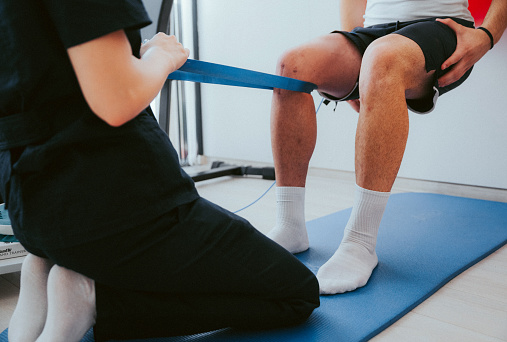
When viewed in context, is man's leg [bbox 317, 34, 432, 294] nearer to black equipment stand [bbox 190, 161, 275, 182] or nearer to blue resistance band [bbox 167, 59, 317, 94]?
blue resistance band [bbox 167, 59, 317, 94]

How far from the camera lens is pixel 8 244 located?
40.4 inches

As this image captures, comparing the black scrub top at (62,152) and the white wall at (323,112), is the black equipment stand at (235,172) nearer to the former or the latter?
the white wall at (323,112)

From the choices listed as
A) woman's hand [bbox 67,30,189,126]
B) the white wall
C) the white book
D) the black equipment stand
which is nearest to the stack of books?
the white book

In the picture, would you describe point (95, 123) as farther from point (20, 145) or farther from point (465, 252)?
point (465, 252)

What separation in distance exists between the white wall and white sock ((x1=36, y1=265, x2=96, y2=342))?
1.85 meters

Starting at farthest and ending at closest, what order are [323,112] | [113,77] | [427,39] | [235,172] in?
[235,172]
[323,112]
[427,39]
[113,77]

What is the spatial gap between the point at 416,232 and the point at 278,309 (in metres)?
0.78

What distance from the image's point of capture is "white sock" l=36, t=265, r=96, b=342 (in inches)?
25.0

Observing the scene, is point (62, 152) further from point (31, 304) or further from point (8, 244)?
point (8, 244)

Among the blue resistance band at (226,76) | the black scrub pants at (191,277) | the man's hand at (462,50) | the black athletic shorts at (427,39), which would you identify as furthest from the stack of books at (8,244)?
the man's hand at (462,50)

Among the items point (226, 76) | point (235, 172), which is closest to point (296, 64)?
point (226, 76)

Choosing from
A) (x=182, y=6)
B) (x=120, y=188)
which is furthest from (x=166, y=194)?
(x=182, y=6)

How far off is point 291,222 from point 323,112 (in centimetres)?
146

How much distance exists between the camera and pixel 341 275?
3.23 feet
